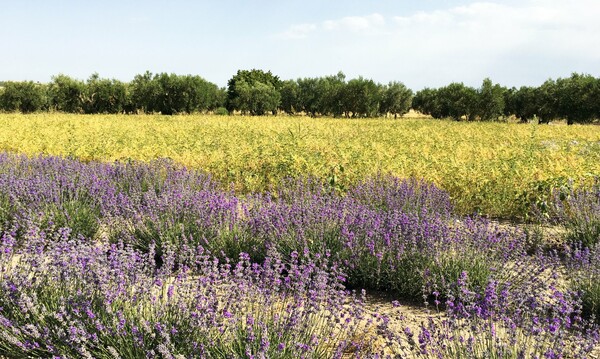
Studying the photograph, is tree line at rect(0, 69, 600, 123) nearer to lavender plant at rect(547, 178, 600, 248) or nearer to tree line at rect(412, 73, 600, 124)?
tree line at rect(412, 73, 600, 124)

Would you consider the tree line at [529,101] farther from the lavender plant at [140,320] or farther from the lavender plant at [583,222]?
the lavender plant at [140,320]

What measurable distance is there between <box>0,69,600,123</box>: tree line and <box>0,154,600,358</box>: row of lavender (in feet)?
109

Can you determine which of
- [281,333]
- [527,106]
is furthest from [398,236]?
[527,106]

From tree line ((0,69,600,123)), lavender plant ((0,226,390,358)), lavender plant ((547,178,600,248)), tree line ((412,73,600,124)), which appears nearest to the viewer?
lavender plant ((0,226,390,358))

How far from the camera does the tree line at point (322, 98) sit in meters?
37.3

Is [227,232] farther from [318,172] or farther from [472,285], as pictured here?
[318,172]

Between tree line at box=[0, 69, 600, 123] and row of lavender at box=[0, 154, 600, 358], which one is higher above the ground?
tree line at box=[0, 69, 600, 123]

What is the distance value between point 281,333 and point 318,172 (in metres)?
5.67

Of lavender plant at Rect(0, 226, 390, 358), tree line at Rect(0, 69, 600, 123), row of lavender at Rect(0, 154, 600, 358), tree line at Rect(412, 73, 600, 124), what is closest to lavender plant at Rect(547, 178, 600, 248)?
row of lavender at Rect(0, 154, 600, 358)

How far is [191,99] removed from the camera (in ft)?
130

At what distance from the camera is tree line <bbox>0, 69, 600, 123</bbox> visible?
37312mm

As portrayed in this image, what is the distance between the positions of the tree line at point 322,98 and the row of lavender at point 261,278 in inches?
1311

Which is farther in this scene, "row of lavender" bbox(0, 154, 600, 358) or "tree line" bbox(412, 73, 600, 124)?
"tree line" bbox(412, 73, 600, 124)

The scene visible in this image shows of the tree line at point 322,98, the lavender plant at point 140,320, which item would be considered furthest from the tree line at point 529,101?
the lavender plant at point 140,320
